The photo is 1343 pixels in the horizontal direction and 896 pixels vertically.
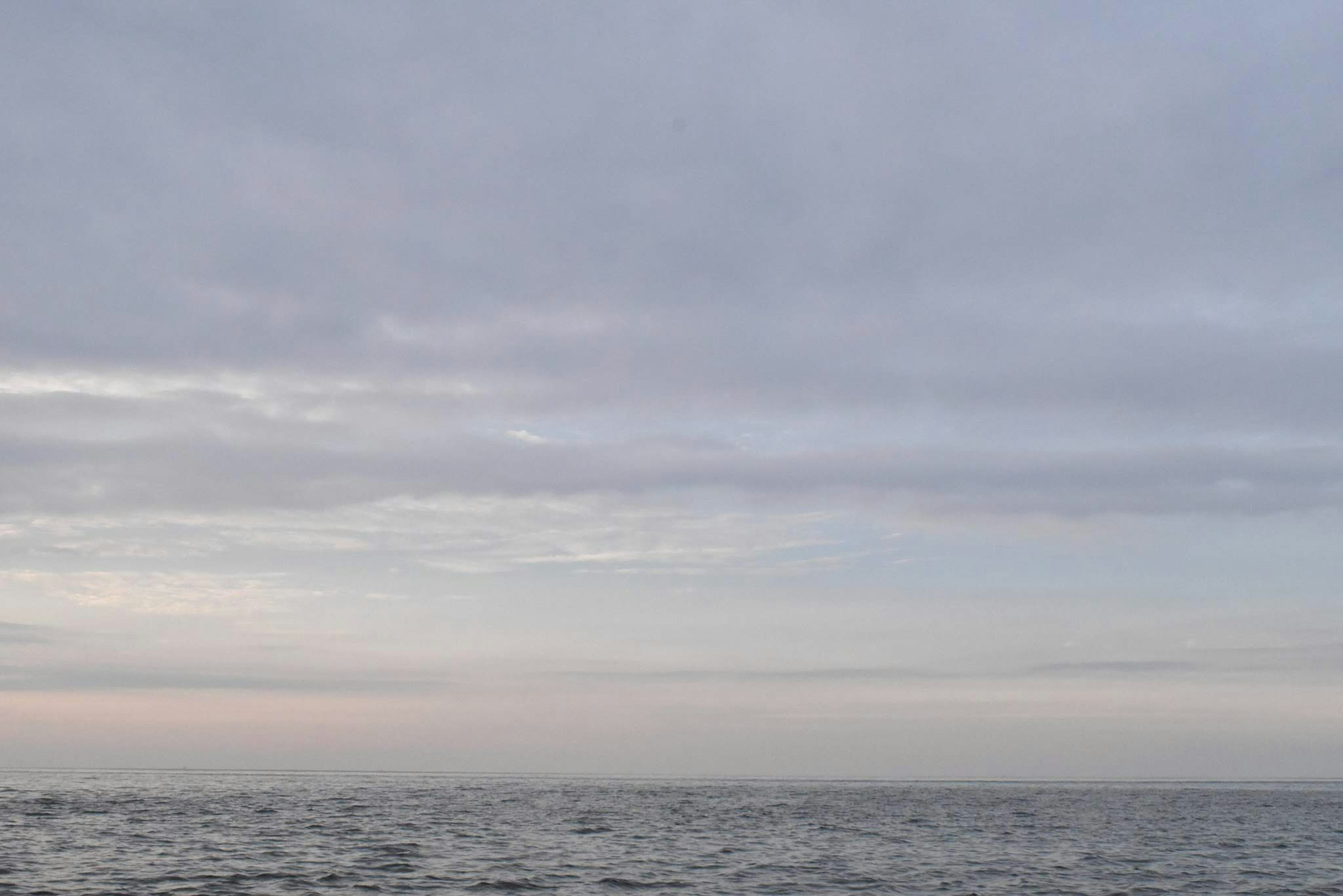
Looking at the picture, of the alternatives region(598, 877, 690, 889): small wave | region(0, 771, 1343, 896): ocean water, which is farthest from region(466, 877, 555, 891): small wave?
region(598, 877, 690, 889): small wave

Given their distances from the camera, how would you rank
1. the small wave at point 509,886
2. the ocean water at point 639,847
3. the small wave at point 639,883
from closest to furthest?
1. the small wave at point 509,886
2. the small wave at point 639,883
3. the ocean water at point 639,847

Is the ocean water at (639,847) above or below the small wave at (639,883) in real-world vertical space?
below

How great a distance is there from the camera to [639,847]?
59.3 metres

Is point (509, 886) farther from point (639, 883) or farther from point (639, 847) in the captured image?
point (639, 847)

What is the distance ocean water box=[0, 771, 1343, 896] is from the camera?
43281 mm

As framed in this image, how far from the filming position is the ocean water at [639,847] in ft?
142

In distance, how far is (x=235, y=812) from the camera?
83.8 m

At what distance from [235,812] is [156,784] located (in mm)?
85834

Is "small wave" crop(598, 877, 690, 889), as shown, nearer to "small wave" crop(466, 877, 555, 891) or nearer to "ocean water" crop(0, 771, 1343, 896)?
"ocean water" crop(0, 771, 1343, 896)

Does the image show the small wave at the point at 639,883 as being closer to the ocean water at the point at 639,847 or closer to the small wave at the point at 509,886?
the ocean water at the point at 639,847

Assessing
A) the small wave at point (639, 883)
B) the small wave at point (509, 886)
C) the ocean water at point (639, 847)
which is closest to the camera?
the small wave at point (509, 886)

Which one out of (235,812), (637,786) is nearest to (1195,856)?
(235,812)

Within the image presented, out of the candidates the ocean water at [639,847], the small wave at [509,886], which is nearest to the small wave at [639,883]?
the ocean water at [639,847]

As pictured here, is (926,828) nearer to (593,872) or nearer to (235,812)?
(593,872)
